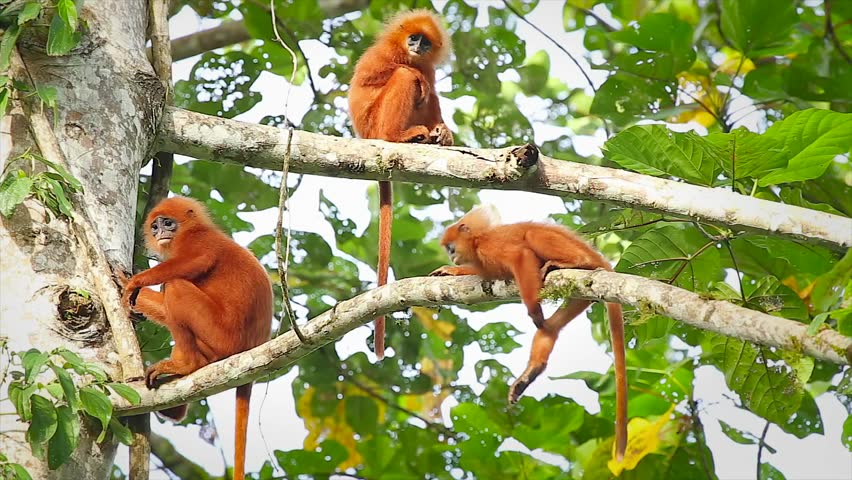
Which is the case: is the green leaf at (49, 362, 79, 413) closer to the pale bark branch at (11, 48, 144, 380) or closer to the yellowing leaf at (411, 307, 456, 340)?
the pale bark branch at (11, 48, 144, 380)

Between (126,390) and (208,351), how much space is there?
35.1 inches

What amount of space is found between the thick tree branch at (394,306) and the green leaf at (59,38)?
1.17m

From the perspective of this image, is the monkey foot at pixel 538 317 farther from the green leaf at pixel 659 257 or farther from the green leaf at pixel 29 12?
the green leaf at pixel 29 12

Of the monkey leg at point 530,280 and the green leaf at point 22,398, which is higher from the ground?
the monkey leg at point 530,280

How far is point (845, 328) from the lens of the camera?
6.43 feet

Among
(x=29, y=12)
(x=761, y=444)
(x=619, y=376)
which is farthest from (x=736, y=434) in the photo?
(x=29, y=12)

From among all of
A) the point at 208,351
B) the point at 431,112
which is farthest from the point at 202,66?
the point at 208,351

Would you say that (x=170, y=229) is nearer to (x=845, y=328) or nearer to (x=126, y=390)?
(x=126, y=390)

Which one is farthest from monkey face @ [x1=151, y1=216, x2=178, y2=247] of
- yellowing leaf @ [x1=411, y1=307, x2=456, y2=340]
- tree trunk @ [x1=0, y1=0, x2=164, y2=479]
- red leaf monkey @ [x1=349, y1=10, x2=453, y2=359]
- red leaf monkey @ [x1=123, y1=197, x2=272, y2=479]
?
yellowing leaf @ [x1=411, y1=307, x2=456, y2=340]

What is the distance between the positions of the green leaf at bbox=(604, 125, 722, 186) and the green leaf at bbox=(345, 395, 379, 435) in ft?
11.9

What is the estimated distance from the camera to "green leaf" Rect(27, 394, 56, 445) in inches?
102

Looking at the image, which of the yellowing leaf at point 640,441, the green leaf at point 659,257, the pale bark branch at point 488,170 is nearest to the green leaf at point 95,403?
the pale bark branch at point 488,170

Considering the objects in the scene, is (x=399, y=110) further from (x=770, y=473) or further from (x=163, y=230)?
(x=770, y=473)

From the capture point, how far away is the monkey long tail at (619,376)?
3.23 metres
